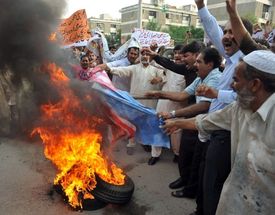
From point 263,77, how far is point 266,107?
0.20 meters

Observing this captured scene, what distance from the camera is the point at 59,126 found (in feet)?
13.7

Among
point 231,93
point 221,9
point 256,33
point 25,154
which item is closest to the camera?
point 231,93

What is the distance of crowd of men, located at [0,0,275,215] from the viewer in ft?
6.66

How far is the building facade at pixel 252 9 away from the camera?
172ft

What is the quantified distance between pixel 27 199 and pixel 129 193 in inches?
56.9

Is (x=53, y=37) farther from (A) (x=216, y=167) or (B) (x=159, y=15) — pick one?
(B) (x=159, y=15)

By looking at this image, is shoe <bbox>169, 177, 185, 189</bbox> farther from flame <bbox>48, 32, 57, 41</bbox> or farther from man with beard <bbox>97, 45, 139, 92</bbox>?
flame <bbox>48, 32, 57, 41</bbox>

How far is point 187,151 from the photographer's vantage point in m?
4.68

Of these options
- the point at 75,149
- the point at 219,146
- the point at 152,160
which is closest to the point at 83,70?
the point at 75,149

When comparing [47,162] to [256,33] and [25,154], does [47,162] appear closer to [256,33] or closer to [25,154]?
[25,154]

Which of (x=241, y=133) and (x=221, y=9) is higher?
(x=221, y=9)

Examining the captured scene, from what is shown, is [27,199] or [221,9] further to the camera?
[221,9]

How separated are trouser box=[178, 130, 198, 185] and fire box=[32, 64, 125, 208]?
1.02 m

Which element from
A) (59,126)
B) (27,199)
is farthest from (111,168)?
(27,199)
